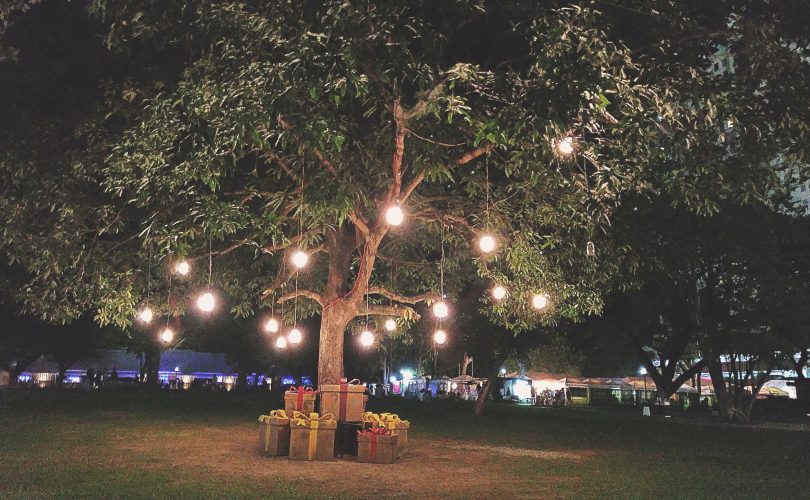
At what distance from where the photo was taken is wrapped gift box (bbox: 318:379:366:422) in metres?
13.8

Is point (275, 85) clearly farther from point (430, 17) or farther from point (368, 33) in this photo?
point (430, 17)

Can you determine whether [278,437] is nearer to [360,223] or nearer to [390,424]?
A: [390,424]

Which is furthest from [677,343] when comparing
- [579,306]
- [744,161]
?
[744,161]

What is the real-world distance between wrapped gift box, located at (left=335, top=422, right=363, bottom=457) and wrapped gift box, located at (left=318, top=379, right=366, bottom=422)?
18 cm

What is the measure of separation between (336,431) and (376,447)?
3.45 feet

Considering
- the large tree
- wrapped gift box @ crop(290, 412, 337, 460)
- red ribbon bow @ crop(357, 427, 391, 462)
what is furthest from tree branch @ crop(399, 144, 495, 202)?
wrapped gift box @ crop(290, 412, 337, 460)

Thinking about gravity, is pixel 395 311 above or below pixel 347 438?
above

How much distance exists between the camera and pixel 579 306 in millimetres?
15648

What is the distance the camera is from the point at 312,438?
13102mm

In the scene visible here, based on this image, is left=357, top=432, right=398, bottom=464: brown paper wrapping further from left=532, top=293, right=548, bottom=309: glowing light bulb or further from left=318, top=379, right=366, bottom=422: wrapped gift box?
left=532, top=293, right=548, bottom=309: glowing light bulb

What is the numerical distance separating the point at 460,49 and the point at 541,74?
3.99m

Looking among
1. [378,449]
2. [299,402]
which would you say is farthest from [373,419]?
[299,402]

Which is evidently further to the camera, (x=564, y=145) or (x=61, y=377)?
(x=61, y=377)

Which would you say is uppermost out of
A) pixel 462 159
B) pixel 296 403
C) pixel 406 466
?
pixel 462 159
